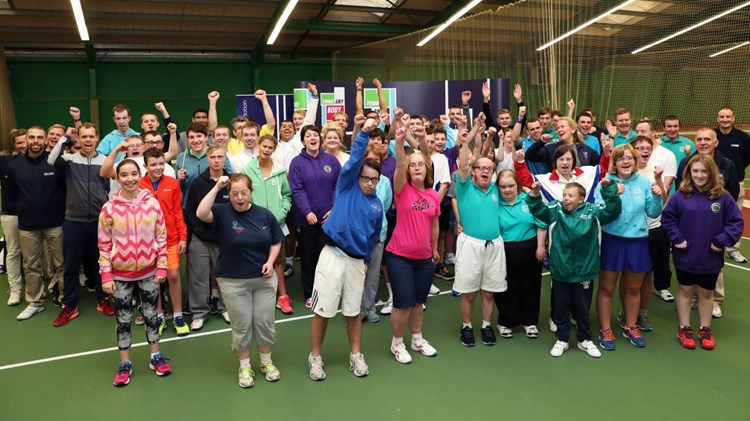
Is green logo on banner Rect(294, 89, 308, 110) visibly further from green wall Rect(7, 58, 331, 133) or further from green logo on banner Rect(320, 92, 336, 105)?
green wall Rect(7, 58, 331, 133)

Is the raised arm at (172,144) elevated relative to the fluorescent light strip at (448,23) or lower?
lower

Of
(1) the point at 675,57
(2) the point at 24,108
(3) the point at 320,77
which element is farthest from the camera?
(3) the point at 320,77

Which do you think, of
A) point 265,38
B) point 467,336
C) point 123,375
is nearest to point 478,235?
point 467,336

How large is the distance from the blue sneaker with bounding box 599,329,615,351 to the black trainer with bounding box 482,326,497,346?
930 millimetres

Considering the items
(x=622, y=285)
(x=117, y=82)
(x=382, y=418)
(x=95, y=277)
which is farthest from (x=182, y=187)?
(x=117, y=82)

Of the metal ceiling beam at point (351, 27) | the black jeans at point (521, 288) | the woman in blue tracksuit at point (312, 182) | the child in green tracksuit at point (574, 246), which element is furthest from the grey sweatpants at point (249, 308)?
the metal ceiling beam at point (351, 27)

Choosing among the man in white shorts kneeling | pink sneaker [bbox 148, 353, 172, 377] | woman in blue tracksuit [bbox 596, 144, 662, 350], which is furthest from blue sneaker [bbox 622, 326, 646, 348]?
pink sneaker [bbox 148, 353, 172, 377]

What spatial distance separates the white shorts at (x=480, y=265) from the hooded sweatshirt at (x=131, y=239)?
8.06ft

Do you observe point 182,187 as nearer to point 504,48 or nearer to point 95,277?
point 95,277

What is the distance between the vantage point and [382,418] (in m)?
3.62

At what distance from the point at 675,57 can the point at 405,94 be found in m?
6.18

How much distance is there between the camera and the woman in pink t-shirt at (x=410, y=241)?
14.1ft

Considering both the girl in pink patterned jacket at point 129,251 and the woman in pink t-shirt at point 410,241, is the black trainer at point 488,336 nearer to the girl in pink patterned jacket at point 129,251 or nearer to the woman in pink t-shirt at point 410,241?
the woman in pink t-shirt at point 410,241

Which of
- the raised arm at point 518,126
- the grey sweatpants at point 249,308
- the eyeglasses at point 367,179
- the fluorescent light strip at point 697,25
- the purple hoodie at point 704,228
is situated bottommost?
the grey sweatpants at point 249,308
